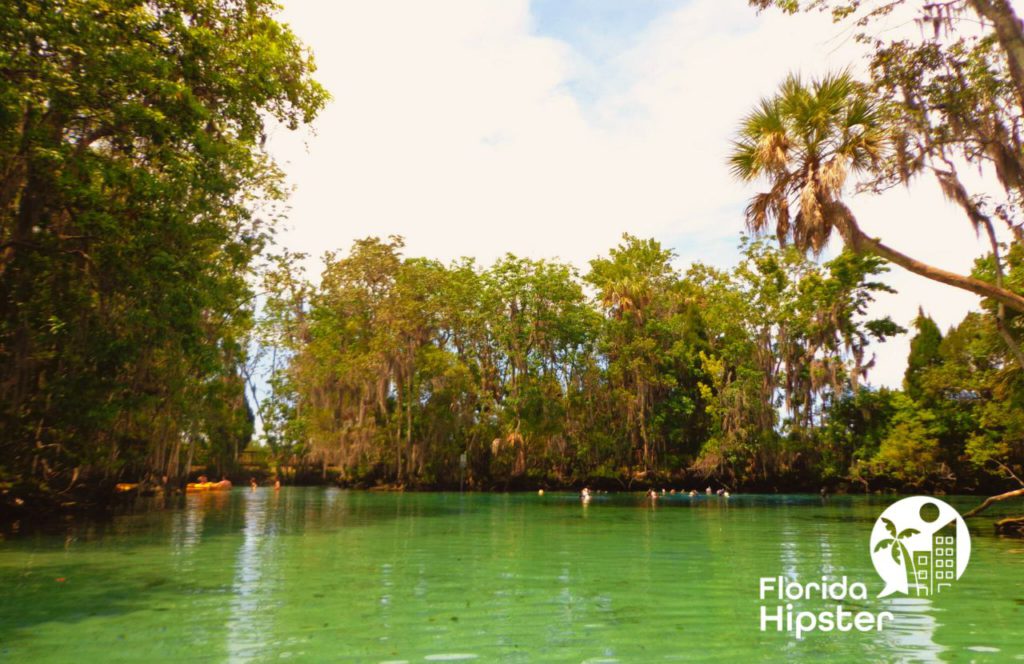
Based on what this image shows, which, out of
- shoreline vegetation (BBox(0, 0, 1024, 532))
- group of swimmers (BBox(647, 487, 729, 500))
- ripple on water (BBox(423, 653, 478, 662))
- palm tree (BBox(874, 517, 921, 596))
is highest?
shoreline vegetation (BBox(0, 0, 1024, 532))

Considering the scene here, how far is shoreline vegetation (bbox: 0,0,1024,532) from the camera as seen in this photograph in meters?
13.2

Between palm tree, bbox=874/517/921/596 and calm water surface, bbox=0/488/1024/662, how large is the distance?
45 cm

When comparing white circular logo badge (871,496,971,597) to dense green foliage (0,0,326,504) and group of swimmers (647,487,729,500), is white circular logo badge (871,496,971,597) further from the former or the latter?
group of swimmers (647,487,729,500)

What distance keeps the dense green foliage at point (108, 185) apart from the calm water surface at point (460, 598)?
3.91 metres

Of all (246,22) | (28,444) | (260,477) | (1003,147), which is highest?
(246,22)

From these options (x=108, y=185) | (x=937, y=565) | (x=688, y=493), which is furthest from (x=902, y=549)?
(x=688, y=493)

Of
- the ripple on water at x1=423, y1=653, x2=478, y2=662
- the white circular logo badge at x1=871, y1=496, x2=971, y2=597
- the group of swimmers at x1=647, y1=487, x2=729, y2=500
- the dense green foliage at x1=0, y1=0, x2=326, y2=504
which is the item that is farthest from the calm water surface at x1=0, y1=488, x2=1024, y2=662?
the group of swimmers at x1=647, y1=487, x2=729, y2=500

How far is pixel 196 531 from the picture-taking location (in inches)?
711

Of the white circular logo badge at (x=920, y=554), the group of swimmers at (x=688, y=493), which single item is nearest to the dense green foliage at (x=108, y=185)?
the white circular logo badge at (x=920, y=554)

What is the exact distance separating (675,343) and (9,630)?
42684 millimetres

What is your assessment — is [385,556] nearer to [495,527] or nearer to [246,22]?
[495,527]

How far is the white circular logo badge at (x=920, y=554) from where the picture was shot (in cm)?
962

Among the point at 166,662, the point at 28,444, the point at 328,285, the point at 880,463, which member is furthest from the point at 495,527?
the point at 328,285

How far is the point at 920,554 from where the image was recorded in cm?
1307
